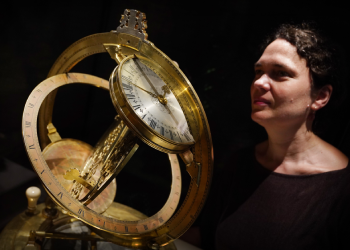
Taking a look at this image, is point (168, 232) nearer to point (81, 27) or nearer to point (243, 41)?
point (243, 41)

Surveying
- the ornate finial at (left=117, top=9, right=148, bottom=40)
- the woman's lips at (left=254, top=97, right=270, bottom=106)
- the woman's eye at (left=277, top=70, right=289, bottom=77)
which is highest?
the ornate finial at (left=117, top=9, right=148, bottom=40)

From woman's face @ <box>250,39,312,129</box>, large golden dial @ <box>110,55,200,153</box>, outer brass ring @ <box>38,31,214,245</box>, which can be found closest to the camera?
large golden dial @ <box>110,55,200,153</box>

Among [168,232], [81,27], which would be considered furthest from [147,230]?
[81,27]

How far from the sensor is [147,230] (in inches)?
45.0

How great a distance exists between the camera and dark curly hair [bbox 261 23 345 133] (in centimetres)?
113

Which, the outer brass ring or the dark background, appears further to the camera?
the dark background

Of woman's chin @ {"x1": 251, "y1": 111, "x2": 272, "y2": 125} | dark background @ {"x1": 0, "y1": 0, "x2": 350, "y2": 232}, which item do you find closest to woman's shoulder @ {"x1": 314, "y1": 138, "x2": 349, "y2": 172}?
dark background @ {"x1": 0, "y1": 0, "x2": 350, "y2": 232}

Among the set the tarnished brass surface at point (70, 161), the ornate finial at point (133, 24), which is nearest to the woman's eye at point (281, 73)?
the ornate finial at point (133, 24)

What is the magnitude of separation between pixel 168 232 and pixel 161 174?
688 millimetres

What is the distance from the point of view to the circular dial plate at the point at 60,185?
867 mm

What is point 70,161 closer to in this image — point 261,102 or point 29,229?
point 29,229

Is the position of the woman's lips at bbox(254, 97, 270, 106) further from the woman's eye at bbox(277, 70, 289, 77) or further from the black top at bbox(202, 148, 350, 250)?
the black top at bbox(202, 148, 350, 250)

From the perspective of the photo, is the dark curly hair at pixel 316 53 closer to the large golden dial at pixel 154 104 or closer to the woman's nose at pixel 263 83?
the woman's nose at pixel 263 83

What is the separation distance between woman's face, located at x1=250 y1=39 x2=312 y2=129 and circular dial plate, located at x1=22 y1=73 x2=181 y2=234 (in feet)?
1.73
